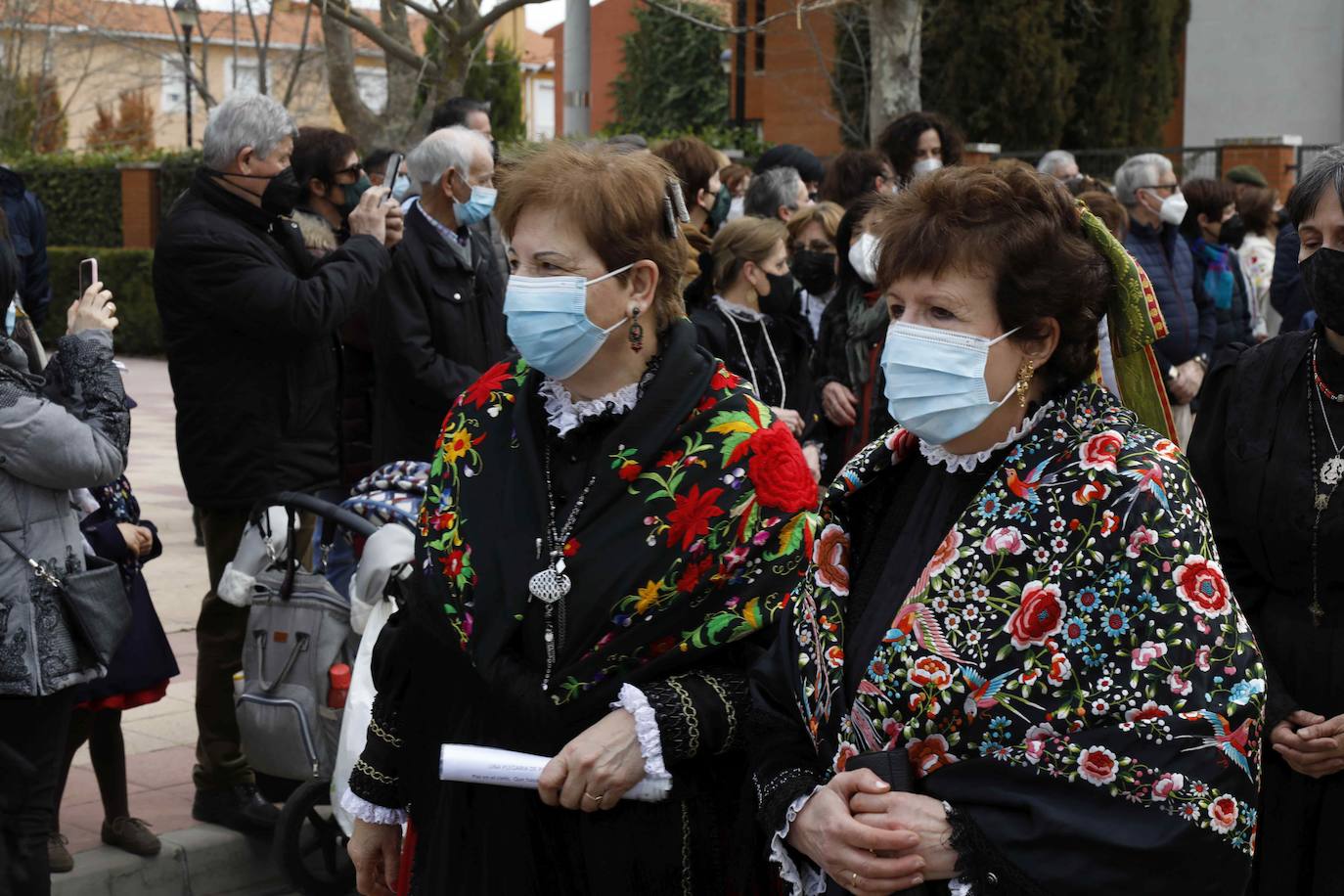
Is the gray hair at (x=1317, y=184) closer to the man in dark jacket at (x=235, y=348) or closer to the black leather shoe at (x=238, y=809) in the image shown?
the man in dark jacket at (x=235, y=348)

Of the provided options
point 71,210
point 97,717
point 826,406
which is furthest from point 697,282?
point 71,210

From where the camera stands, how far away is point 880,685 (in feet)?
7.86

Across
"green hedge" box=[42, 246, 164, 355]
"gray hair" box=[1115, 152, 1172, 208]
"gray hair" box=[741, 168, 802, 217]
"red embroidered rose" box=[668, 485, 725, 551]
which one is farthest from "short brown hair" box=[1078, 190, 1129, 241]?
"green hedge" box=[42, 246, 164, 355]

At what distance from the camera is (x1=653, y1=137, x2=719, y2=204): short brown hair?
806cm

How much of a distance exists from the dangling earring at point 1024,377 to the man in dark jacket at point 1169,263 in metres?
6.02

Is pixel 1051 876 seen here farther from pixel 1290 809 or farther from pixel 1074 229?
pixel 1290 809

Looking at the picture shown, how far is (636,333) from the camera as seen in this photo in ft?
10.0

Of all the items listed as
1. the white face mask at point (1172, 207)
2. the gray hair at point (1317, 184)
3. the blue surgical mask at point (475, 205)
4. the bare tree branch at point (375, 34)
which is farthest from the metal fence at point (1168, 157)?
the gray hair at point (1317, 184)

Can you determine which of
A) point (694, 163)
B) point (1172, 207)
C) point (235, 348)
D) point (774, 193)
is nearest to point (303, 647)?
point (235, 348)

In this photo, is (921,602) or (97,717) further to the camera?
(97,717)

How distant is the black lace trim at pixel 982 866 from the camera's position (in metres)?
2.24

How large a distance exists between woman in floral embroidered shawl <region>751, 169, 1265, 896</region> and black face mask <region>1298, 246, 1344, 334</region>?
97 centimetres

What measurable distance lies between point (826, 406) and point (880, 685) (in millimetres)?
4462

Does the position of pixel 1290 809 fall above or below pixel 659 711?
below
